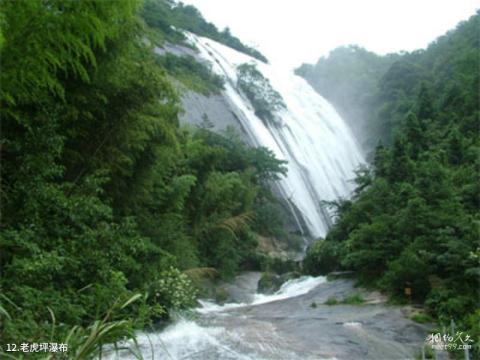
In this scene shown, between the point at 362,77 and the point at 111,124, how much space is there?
140ft

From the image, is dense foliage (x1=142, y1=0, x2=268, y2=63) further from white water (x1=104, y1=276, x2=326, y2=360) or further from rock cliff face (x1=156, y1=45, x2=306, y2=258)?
white water (x1=104, y1=276, x2=326, y2=360)

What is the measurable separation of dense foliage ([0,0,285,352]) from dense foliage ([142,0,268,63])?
2550cm

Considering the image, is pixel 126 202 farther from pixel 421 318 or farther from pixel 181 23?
pixel 181 23

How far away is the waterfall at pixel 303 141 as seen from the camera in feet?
75.8

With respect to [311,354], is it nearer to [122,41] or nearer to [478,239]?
[478,239]

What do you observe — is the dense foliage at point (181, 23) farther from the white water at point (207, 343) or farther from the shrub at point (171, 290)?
the white water at point (207, 343)

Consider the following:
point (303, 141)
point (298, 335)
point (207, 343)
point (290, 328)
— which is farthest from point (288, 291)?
point (303, 141)

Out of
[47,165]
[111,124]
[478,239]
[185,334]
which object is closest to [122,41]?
[111,124]

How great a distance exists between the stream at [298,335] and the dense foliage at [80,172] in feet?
1.47

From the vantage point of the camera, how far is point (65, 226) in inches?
179

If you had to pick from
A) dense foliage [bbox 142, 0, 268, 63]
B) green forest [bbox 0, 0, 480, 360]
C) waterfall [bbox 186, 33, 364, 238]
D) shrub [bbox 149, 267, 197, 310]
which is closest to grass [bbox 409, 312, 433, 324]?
green forest [bbox 0, 0, 480, 360]

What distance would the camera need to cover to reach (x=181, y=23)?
124 feet

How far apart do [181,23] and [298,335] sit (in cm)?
3487

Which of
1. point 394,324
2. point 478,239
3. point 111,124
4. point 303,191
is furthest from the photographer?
point 303,191
